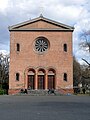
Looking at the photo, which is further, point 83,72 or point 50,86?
point 83,72

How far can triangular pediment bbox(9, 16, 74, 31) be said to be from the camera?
61.7 m

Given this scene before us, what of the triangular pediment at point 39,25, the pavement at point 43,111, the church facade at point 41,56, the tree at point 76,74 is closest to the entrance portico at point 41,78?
the church facade at point 41,56

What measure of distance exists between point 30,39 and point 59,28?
5769mm

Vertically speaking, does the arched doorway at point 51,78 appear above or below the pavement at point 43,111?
above

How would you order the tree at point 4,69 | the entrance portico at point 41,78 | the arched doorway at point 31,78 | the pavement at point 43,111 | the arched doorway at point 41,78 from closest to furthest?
the pavement at point 43,111 < the entrance portico at point 41,78 < the arched doorway at point 31,78 < the arched doorway at point 41,78 < the tree at point 4,69

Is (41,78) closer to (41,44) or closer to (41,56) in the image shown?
(41,56)

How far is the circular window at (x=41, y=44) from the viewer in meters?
61.7

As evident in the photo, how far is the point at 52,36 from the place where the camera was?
6194 centimetres

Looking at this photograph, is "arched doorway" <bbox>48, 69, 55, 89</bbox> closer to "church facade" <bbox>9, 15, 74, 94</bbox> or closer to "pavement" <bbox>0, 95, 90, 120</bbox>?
"church facade" <bbox>9, 15, 74, 94</bbox>

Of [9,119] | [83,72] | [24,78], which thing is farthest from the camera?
[83,72]

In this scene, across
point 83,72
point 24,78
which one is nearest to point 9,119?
point 24,78

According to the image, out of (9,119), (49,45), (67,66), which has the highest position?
(49,45)

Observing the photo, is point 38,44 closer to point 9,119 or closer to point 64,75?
point 64,75

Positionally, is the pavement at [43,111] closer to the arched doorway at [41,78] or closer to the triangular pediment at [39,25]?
the arched doorway at [41,78]
